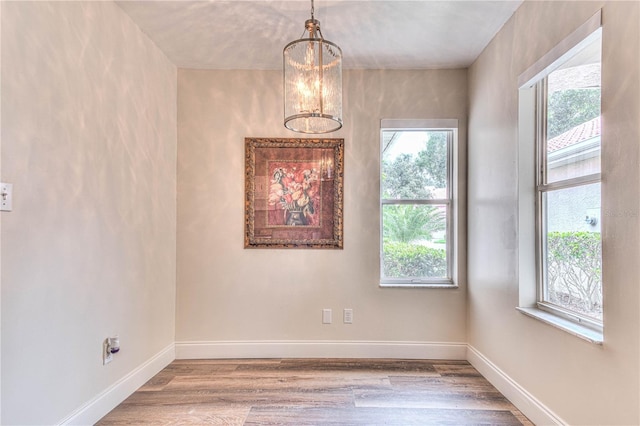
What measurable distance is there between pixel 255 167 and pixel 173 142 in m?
0.73

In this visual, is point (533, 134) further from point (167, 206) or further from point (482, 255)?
point (167, 206)

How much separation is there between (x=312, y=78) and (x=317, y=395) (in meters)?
2.01

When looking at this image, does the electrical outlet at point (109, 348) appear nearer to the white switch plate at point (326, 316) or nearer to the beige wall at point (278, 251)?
the beige wall at point (278, 251)

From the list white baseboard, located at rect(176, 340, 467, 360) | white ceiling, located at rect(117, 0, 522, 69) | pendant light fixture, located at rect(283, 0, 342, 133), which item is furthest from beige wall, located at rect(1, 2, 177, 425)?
pendant light fixture, located at rect(283, 0, 342, 133)

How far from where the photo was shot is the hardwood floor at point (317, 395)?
207 centimetres

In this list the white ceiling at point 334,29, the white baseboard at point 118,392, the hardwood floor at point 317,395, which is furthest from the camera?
the white ceiling at point 334,29

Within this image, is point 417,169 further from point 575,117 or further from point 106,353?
point 106,353

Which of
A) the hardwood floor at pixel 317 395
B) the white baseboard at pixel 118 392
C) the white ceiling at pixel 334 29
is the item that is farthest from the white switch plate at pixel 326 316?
the white ceiling at pixel 334 29

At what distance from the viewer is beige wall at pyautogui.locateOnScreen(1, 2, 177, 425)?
1533mm

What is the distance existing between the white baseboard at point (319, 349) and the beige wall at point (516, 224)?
338mm

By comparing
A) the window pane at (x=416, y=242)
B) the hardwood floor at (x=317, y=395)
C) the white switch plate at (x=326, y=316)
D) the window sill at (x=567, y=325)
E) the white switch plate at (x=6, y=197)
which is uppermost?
the white switch plate at (x=6, y=197)

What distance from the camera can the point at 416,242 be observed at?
3111mm

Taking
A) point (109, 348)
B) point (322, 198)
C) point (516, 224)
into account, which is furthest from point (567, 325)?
point (109, 348)

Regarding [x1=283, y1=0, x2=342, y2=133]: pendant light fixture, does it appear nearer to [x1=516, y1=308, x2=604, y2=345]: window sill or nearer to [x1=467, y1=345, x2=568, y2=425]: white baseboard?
[x1=516, y1=308, x2=604, y2=345]: window sill
